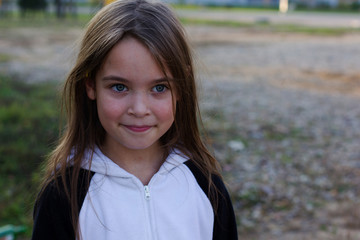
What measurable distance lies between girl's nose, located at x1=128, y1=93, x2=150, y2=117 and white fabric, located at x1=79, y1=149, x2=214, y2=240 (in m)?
0.20

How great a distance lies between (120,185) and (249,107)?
17.1ft

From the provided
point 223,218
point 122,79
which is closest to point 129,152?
point 122,79

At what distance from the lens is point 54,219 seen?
1.54 m

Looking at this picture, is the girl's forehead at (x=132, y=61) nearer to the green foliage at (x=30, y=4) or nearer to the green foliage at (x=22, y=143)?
the green foliage at (x=22, y=143)

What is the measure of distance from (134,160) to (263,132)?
402 centimetres

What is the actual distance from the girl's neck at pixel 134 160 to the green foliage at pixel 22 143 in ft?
4.71

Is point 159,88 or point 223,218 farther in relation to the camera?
point 223,218

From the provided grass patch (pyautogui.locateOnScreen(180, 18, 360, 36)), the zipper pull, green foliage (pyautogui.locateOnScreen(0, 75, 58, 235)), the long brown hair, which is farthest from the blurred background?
grass patch (pyautogui.locateOnScreen(180, 18, 360, 36))

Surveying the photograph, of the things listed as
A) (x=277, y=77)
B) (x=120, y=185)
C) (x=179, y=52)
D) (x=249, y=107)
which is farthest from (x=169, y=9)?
(x=277, y=77)

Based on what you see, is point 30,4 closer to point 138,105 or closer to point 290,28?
point 290,28

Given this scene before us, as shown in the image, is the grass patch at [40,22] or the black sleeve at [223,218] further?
the grass patch at [40,22]

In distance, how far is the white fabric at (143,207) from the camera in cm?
157

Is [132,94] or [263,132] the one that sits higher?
[132,94]

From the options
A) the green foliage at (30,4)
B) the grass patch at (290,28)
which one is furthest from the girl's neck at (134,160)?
the green foliage at (30,4)
